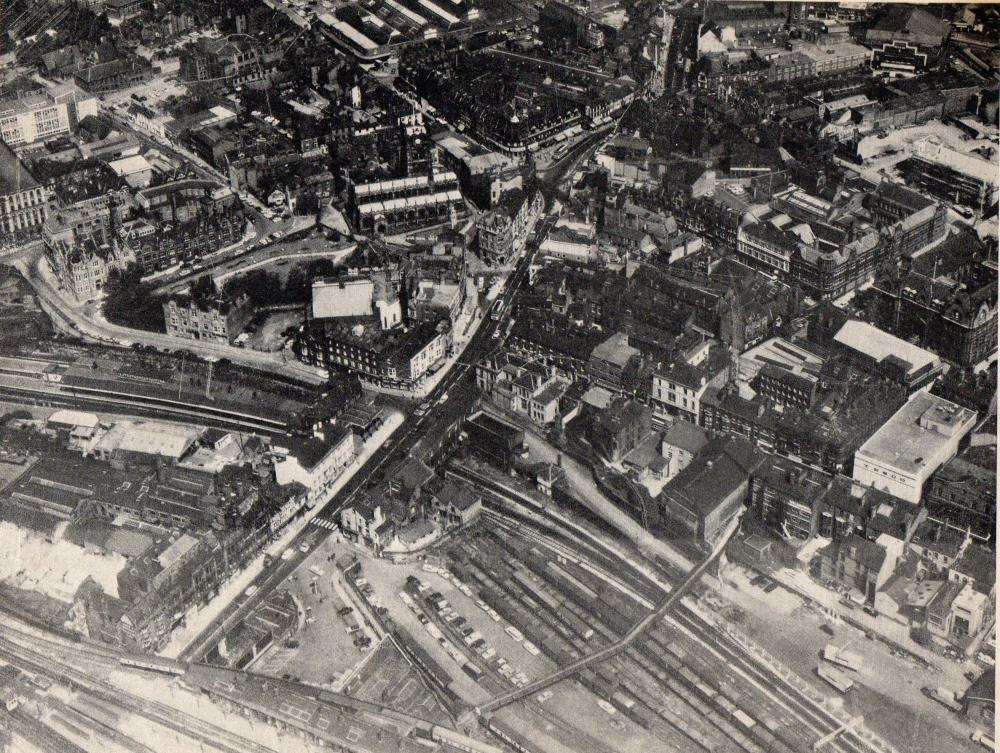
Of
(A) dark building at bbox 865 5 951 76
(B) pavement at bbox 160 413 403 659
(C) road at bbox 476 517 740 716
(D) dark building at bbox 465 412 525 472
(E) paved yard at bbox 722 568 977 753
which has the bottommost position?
(E) paved yard at bbox 722 568 977 753

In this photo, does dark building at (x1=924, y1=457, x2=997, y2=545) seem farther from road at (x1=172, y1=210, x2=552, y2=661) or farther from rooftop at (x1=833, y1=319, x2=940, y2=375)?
road at (x1=172, y1=210, x2=552, y2=661)

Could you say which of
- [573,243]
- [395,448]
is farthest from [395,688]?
[573,243]

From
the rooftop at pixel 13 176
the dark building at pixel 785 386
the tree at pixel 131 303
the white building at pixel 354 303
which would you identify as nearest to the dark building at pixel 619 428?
the dark building at pixel 785 386

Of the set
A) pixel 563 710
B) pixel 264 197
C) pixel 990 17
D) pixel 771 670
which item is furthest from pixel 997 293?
pixel 264 197

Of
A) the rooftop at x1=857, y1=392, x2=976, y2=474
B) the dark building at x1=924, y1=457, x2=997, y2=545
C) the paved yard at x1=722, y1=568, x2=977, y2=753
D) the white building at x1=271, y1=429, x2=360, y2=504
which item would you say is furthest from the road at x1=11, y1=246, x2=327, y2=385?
the dark building at x1=924, y1=457, x2=997, y2=545

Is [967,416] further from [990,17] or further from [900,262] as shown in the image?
[990,17]

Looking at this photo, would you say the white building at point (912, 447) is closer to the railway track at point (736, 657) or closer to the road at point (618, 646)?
the road at point (618, 646)

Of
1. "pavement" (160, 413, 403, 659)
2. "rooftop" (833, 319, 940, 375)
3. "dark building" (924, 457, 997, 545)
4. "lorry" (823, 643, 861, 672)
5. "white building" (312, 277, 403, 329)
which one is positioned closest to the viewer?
"lorry" (823, 643, 861, 672)
